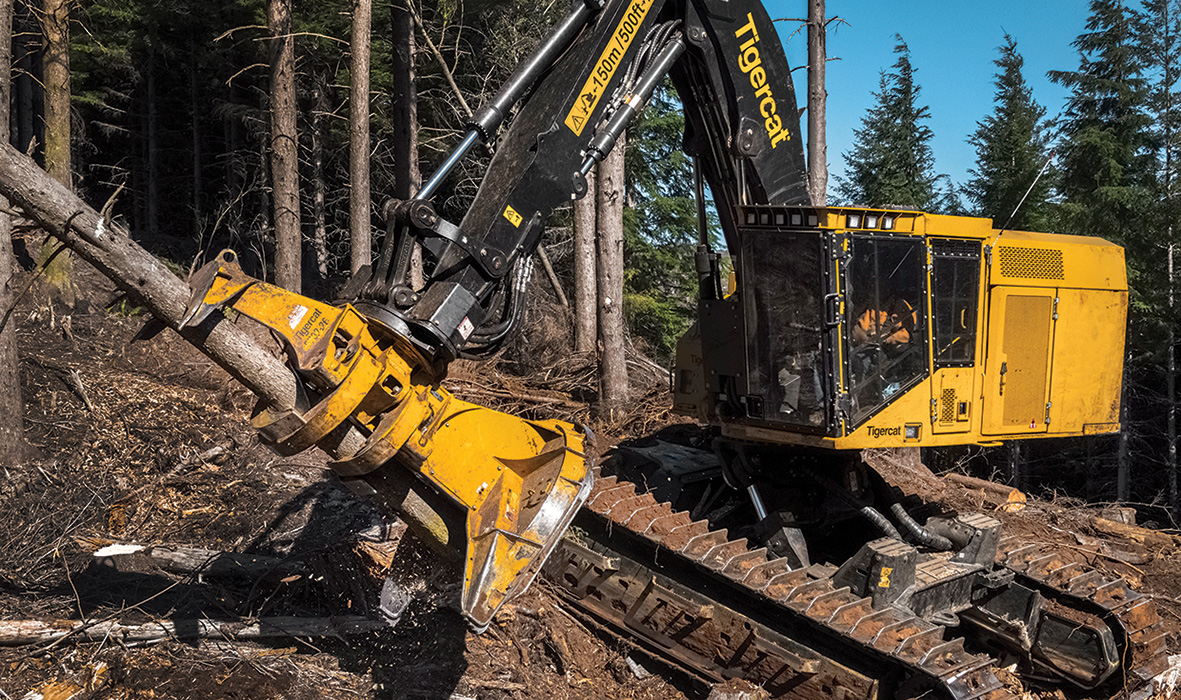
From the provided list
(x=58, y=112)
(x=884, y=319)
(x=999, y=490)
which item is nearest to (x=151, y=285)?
(x=884, y=319)

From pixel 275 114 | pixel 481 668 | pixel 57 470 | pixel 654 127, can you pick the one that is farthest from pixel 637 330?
pixel 481 668

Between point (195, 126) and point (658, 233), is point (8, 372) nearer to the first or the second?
point (658, 233)

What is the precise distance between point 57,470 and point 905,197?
2925 cm

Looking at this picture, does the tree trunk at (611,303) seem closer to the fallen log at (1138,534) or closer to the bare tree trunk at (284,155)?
the bare tree trunk at (284,155)

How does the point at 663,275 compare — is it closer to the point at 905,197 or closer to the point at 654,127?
the point at 654,127

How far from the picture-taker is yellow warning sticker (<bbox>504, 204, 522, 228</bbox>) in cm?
429

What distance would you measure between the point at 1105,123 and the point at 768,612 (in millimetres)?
21668

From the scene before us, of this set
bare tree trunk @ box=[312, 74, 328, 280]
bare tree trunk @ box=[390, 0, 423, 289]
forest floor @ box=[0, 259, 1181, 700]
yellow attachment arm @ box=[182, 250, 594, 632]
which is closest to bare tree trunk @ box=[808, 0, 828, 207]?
forest floor @ box=[0, 259, 1181, 700]

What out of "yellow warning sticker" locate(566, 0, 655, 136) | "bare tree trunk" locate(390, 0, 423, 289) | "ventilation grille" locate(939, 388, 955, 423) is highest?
"bare tree trunk" locate(390, 0, 423, 289)

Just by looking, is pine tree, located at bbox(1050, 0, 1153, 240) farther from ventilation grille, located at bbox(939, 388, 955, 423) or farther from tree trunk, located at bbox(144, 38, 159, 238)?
tree trunk, located at bbox(144, 38, 159, 238)

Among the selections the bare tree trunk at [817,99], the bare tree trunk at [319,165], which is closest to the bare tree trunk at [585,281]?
the bare tree trunk at [817,99]

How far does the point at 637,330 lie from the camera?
16.9 m

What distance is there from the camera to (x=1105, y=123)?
71.2ft

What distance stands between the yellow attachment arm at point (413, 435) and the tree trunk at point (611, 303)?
Result: 597 centimetres
